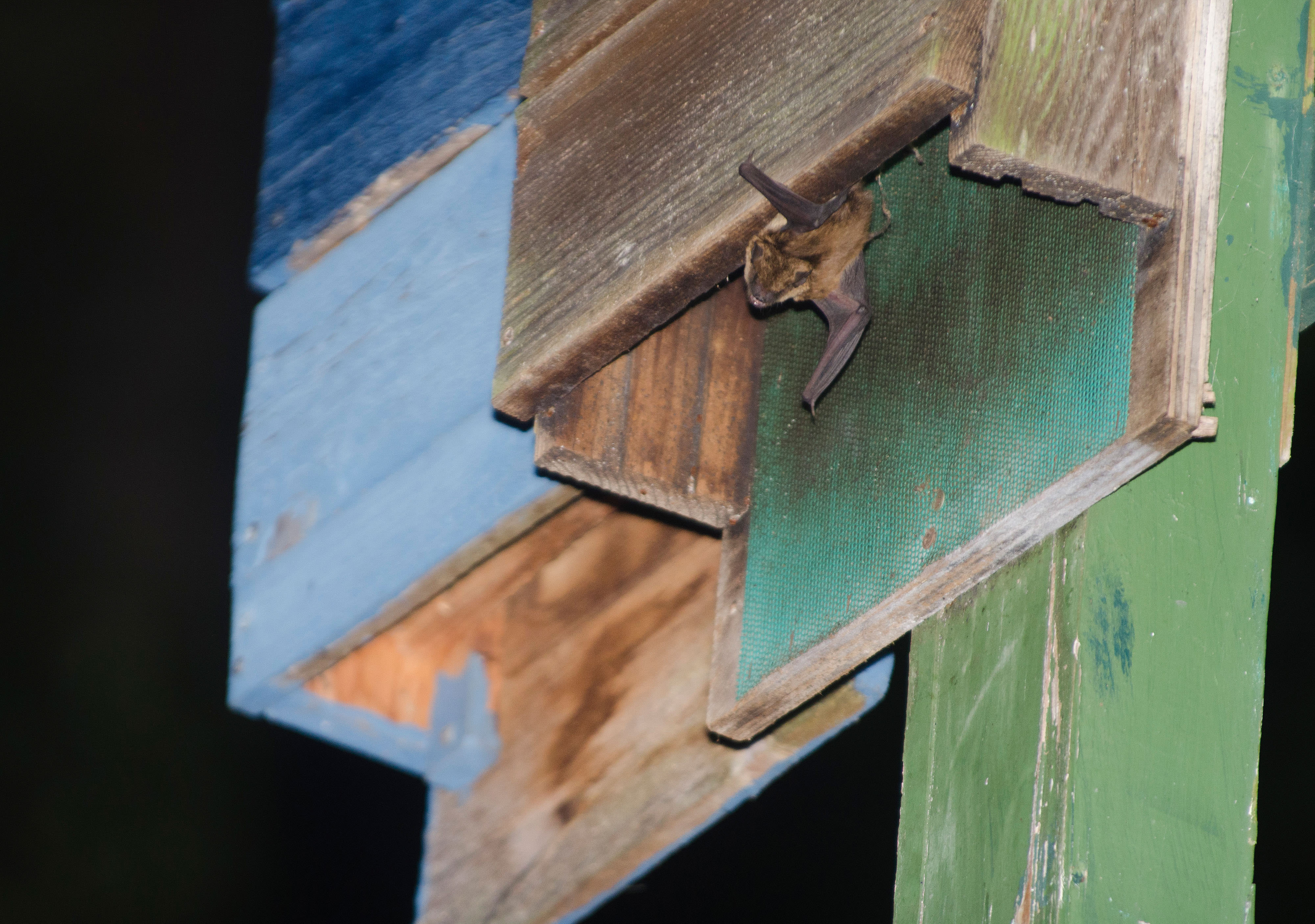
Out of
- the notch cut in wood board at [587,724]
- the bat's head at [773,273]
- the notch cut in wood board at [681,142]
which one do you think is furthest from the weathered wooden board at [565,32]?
the notch cut in wood board at [587,724]

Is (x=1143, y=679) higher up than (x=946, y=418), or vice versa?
(x=946, y=418)

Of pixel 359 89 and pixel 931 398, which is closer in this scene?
pixel 931 398

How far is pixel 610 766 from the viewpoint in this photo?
7.27ft

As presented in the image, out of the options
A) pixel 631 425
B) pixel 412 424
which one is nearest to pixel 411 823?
pixel 412 424

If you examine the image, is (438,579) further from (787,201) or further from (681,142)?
(787,201)

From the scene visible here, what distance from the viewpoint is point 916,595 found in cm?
140

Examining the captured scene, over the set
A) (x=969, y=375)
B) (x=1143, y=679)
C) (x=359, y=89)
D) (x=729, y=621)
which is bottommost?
(x=1143, y=679)

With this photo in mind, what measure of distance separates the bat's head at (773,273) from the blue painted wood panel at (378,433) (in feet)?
1.65

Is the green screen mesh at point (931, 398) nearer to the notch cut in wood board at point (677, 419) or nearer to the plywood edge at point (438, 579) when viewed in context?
the notch cut in wood board at point (677, 419)

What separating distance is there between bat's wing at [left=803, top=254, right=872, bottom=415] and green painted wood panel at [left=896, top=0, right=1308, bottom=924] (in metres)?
0.26

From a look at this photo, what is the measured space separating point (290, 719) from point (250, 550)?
241mm

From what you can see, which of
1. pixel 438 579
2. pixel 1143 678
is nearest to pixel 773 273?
pixel 1143 678

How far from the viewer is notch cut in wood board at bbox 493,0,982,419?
1.15 m

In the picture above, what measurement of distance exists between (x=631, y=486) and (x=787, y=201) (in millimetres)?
466
